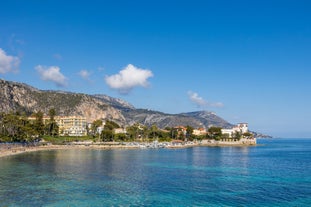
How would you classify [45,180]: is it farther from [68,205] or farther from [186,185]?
[186,185]

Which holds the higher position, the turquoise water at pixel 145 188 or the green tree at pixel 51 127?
the green tree at pixel 51 127

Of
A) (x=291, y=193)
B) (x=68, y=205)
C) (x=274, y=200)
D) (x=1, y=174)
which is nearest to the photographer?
(x=68, y=205)

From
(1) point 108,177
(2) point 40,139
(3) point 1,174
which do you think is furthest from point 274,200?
(2) point 40,139

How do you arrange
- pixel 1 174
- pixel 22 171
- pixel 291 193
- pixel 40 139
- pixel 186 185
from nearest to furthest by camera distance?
1. pixel 291 193
2. pixel 186 185
3. pixel 1 174
4. pixel 22 171
5. pixel 40 139

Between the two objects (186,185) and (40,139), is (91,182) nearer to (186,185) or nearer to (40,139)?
(186,185)

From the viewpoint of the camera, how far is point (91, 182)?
50250 millimetres

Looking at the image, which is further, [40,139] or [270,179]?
[40,139]

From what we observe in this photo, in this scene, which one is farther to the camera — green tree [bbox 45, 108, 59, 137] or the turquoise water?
green tree [bbox 45, 108, 59, 137]

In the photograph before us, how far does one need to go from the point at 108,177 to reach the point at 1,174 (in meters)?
18.9

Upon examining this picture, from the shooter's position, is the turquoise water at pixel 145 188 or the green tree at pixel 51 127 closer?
the turquoise water at pixel 145 188

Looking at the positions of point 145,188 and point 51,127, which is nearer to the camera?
point 145,188

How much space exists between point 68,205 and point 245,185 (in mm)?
27825

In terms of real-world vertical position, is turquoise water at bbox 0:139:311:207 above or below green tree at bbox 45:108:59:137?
below

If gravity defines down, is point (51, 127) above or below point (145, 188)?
above
